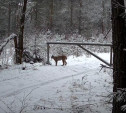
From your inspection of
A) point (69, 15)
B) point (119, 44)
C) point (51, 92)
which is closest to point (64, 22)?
point (69, 15)

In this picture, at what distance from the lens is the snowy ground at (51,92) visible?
404 cm

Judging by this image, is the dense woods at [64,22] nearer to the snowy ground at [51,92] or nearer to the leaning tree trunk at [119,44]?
the snowy ground at [51,92]

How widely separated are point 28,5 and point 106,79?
5912 mm

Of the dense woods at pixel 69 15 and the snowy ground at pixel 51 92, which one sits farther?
the dense woods at pixel 69 15

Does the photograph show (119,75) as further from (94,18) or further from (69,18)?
(69,18)

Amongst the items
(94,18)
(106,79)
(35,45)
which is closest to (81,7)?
(94,18)

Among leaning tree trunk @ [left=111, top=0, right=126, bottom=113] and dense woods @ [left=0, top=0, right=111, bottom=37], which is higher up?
dense woods @ [left=0, top=0, right=111, bottom=37]

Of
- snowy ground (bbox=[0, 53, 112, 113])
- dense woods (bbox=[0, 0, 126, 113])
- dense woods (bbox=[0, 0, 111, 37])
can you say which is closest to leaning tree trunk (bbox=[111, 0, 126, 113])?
snowy ground (bbox=[0, 53, 112, 113])

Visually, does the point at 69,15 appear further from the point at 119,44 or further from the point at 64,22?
the point at 119,44

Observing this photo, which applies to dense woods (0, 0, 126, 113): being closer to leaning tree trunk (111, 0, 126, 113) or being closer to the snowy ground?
the snowy ground

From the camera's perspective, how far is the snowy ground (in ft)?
13.3

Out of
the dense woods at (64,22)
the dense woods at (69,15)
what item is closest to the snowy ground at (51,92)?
the dense woods at (64,22)

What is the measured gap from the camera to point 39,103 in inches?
168

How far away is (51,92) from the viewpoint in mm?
5043
